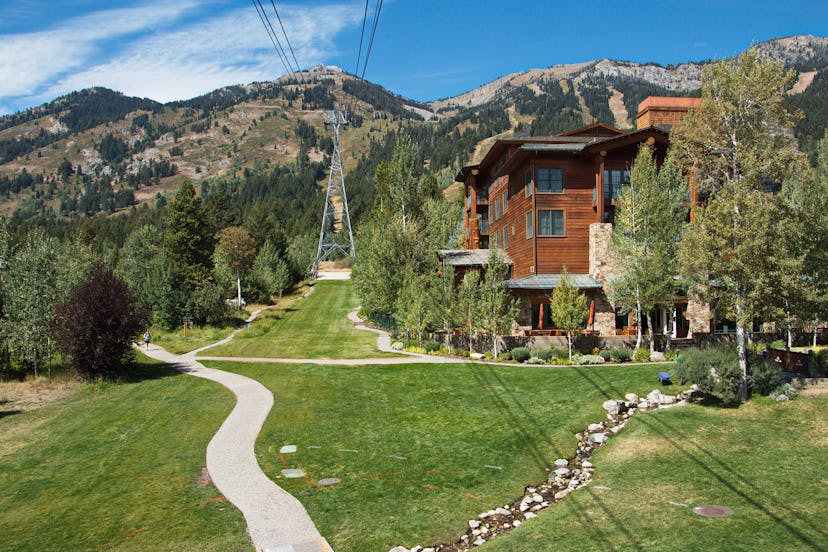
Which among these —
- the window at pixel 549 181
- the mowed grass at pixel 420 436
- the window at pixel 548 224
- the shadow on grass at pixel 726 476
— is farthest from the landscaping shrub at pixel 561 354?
the window at pixel 549 181

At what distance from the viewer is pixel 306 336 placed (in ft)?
152

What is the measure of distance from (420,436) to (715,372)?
10.8 meters

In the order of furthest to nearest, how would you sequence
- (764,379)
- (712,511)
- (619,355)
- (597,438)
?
1. (619,355)
2. (764,379)
3. (597,438)
4. (712,511)

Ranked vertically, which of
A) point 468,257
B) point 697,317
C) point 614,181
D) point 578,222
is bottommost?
point 697,317

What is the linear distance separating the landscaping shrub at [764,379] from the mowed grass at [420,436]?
402cm

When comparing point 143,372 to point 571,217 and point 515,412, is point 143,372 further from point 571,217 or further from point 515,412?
point 571,217

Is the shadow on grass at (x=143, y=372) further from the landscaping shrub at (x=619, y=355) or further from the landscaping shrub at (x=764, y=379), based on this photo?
the landscaping shrub at (x=764, y=379)

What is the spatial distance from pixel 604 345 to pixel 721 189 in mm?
14061

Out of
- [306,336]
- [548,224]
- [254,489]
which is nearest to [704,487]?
[254,489]

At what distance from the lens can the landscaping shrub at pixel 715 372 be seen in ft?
64.4

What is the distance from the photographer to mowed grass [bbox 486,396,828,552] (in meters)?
10.6

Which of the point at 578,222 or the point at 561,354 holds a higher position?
the point at 578,222

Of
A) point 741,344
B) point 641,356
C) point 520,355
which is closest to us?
point 741,344

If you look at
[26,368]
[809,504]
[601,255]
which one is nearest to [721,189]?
[809,504]
